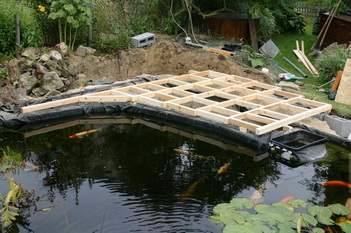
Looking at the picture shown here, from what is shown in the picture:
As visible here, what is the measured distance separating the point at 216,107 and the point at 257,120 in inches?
32.0

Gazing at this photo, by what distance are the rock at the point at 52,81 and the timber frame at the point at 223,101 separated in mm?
785

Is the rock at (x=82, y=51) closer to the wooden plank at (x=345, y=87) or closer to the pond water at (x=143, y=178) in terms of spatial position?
the pond water at (x=143, y=178)

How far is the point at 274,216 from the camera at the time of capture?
4777mm

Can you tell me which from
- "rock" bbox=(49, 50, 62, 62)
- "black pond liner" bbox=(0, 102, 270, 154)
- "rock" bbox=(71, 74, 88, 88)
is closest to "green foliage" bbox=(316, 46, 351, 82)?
"black pond liner" bbox=(0, 102, 270, 154)

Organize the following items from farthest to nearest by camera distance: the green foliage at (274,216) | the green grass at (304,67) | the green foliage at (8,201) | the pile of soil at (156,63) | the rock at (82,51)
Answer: the rock at (82,51) < the pile of soil at (156,63) < the green grass at (304,67) < the green foliage at (274,216) < the green foliage at (8,201)

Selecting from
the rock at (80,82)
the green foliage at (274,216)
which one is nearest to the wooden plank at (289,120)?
the green foliage at (274,216)

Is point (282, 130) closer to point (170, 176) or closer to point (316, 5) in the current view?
point (170, 176)

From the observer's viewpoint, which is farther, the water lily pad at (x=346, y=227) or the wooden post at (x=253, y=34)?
the wooden post at (x=253, y=34)

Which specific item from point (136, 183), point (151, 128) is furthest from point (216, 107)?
point (136, 183)

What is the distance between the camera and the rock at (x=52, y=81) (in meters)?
8.73

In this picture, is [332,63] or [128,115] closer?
[128,115]

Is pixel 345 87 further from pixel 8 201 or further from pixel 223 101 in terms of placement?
pixel 8 201

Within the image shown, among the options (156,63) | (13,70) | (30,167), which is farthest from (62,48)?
(30,167)

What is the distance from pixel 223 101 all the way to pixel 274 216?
4.08 metres
